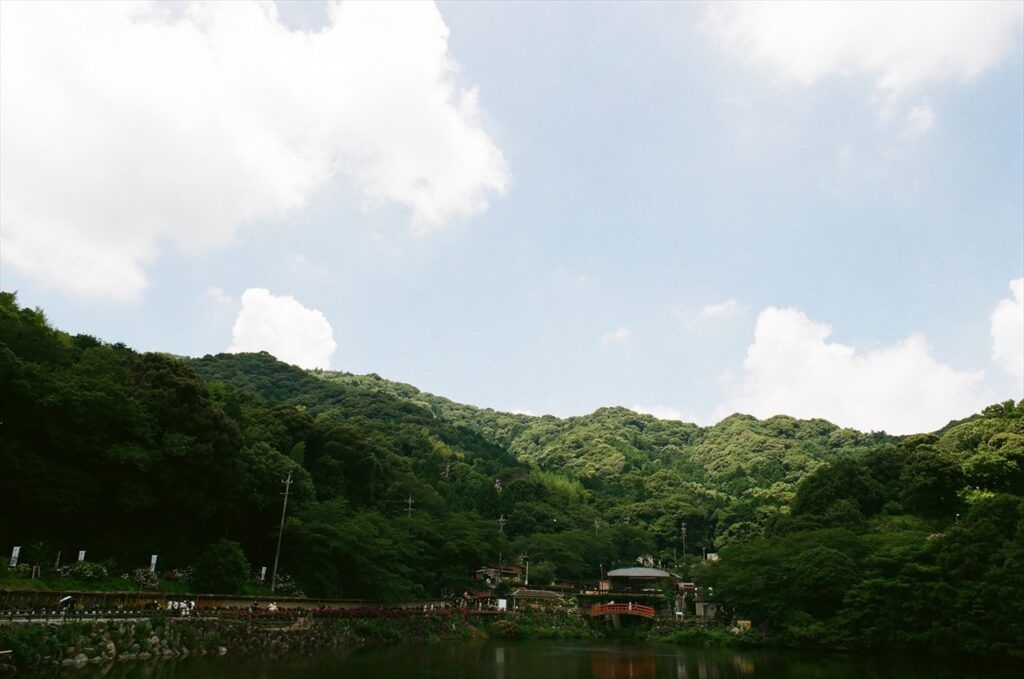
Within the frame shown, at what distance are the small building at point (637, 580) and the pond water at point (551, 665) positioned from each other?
55.3 ft

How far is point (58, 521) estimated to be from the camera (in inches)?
993

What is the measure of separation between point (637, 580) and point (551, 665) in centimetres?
2970

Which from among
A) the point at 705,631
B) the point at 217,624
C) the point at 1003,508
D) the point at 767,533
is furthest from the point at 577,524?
the point at 217,624

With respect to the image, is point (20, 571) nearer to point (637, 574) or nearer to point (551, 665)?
point (551, 665)

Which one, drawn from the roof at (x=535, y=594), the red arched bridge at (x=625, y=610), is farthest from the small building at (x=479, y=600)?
the red arched bridge at (x=625, y=610)

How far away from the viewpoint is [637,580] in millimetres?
51906

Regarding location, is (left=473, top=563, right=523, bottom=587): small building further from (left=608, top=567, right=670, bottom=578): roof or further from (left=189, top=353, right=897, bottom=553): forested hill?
(left=189, top=353, right=897, bottom=553): forested hill

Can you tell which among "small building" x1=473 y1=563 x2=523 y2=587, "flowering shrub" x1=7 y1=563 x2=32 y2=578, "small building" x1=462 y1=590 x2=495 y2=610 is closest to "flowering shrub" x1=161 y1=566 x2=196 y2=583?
"flowering shrub" x1=7 y1=563 x2=32 y2=578

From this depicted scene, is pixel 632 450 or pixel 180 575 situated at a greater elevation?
pixel 632 450

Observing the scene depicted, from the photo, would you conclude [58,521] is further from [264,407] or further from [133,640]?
[264,407]

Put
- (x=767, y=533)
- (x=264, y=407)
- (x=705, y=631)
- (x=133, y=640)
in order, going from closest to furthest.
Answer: (x=133, y=640) → (x=705, y=631) → (x=264, y=407) → (x=767, y=533)

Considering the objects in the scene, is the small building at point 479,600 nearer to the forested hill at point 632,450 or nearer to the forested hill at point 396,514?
the forested hill at point 396,514

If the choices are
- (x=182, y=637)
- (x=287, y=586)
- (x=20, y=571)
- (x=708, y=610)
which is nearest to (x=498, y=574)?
(x=708, y=610)

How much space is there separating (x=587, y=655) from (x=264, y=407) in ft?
89.2
